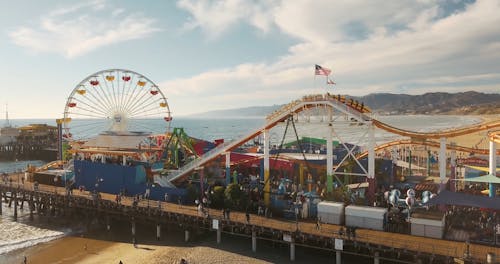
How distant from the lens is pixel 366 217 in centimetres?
2725

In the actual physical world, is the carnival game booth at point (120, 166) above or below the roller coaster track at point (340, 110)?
below

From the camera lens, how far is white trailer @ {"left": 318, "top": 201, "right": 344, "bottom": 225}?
2847 centimetres

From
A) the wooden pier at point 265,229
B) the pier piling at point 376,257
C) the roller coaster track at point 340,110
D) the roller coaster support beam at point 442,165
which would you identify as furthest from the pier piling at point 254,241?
the roller coaster support beam at point 442,165

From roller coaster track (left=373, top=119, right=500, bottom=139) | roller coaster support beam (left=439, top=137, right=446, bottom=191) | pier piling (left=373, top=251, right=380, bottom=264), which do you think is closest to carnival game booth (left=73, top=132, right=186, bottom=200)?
pier piling (left=373, top=251, right=380, bottom=264)

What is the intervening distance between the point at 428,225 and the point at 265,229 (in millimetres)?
10739

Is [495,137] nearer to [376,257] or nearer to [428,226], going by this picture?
[428,226]

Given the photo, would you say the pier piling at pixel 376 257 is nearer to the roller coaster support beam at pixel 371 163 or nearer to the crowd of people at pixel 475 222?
the crowd of people at pixel 475 222

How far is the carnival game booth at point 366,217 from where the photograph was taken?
87.9 ft

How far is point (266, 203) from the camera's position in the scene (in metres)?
34.4

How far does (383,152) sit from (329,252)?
33.0 metres

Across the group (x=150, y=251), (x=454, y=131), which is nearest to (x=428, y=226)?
(x=454, y=131)

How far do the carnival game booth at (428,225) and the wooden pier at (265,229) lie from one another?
1.91 feet

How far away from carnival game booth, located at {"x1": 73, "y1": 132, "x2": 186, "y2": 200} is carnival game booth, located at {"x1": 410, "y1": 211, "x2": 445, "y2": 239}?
19839mm

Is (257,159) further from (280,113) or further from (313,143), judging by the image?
(313,143)
